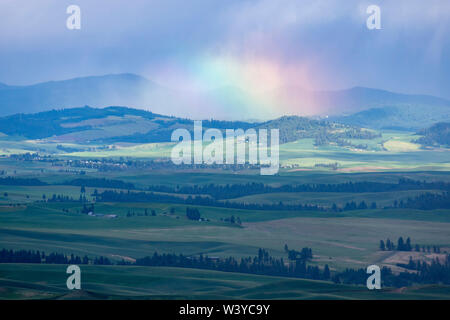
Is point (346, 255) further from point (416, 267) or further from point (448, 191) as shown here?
point (448, 191)

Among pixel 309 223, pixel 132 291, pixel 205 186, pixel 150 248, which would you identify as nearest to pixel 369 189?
pixel 205 186

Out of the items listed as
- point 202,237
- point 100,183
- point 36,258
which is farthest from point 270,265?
point 100,183

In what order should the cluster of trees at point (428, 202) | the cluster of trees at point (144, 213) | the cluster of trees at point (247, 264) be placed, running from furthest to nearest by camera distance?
the cluster of trees at point (428, 202) < the cluster of trees at point (144, 213) < the cluster of trees at point (247, 264)

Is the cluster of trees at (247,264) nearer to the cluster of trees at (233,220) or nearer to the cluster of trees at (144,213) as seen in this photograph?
the cluster of trees at (233,220)

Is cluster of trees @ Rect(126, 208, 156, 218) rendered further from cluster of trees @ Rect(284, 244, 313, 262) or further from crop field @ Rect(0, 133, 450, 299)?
cluster of trees @ Rect(284, 244, 313, 262)

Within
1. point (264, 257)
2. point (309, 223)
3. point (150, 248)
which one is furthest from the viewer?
point (309, 223)

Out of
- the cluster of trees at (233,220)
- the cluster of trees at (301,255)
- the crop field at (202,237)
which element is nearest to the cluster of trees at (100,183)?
the crop field at (202,237)

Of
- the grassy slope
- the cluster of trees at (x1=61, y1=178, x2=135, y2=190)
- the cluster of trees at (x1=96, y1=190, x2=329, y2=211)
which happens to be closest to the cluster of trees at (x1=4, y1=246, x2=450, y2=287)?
the grassy slope

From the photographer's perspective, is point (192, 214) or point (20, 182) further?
point (20, 182)

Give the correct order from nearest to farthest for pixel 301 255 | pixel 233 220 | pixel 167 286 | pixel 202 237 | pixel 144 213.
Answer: pixel 167 286
pixel 301 255
pixel 202 237
pixel 233 220
pixel 144 213

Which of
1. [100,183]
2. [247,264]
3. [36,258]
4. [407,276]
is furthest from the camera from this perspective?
[100,183]
